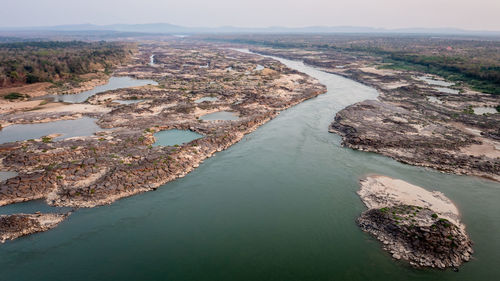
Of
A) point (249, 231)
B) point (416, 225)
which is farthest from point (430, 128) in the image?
point (249, 231)

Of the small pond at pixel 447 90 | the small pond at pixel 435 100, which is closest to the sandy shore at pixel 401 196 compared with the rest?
the small pond at pixel 435 100

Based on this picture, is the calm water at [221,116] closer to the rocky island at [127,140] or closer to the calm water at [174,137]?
the rocky island at [127,140]

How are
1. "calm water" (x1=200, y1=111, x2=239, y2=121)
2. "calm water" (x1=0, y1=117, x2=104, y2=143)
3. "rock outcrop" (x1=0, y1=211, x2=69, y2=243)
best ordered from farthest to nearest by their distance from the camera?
"calm water" (x1=200, y1=111, x2=239, y2=121) → "calm water" (x1=0, y1=117, x2=104, y2=143) → "rock outcrop" (x1=0, y1=211, x2=69, y2=243)

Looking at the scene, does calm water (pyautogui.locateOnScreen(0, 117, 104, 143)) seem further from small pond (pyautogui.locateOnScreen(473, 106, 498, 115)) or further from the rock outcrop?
small pond (pyautogui.locateOnScreen(473, 106, 498, 115))

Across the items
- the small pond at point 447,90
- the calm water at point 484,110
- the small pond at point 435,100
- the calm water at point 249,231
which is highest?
the small pond at point 447,90

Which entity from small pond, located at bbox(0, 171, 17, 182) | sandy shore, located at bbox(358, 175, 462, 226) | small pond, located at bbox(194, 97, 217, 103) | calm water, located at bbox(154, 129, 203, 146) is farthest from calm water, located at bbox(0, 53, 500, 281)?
small pond, located at bbox(194, 97, 217, 103)

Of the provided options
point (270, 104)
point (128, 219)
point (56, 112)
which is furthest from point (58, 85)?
point (128, 219)
